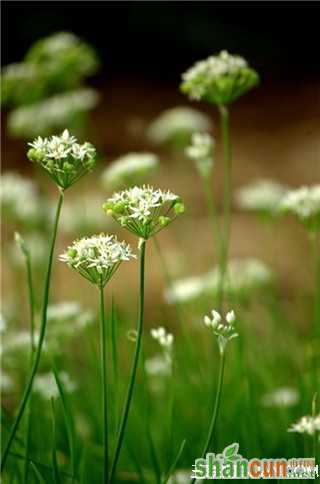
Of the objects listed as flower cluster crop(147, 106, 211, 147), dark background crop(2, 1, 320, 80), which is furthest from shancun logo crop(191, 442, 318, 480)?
dark background crop(2, 1, 320, 80)

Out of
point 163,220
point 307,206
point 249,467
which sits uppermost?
point 307,206

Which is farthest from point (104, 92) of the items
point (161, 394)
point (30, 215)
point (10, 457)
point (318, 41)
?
point (10, 457)

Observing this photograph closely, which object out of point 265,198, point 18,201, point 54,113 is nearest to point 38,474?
point 18,201

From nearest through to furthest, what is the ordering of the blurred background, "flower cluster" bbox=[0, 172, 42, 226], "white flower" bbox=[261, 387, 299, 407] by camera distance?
"white flower" bbox=[261, 387, 299, 407] < "flower cluster" bbox=[0, 172, 42, 226] < the blurred background

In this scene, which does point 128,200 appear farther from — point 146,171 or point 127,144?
point 127,144

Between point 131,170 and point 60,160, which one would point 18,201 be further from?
point 60,160

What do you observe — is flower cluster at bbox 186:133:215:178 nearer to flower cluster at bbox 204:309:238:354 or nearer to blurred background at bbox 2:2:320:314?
flower cluster at bbox 204:309:238:354
